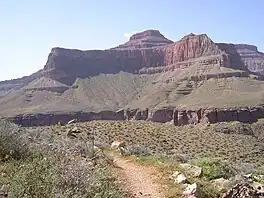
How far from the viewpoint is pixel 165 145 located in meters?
30.9

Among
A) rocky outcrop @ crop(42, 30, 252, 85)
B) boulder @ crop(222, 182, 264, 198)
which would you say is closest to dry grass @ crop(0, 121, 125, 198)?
boulder @ crop(222, 182, 264, 198)

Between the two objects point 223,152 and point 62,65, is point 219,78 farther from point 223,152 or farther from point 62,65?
point 223,152

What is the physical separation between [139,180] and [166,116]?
104832 millimetres

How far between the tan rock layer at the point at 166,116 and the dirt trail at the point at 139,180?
3134 inches

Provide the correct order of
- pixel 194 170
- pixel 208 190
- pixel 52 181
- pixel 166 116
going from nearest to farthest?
pixel 52 181
pixel 208 190
pixel 194 170
pixel 166 116

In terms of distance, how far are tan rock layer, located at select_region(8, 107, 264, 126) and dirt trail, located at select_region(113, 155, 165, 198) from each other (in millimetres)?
79616

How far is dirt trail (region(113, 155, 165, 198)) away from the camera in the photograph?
975 centimetres

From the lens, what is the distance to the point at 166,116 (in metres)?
116

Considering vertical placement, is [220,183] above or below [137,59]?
below

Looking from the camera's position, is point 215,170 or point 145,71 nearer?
point 215,170

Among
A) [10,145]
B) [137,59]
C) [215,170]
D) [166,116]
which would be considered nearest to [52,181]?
[10,145]

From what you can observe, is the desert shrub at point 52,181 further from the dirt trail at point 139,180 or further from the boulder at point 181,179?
the boulder at point 181,179

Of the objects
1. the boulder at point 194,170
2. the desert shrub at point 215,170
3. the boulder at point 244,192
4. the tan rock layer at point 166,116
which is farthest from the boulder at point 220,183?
the tan rock layer at point 166,116

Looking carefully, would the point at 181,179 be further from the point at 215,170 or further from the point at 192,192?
the point at 215,170
